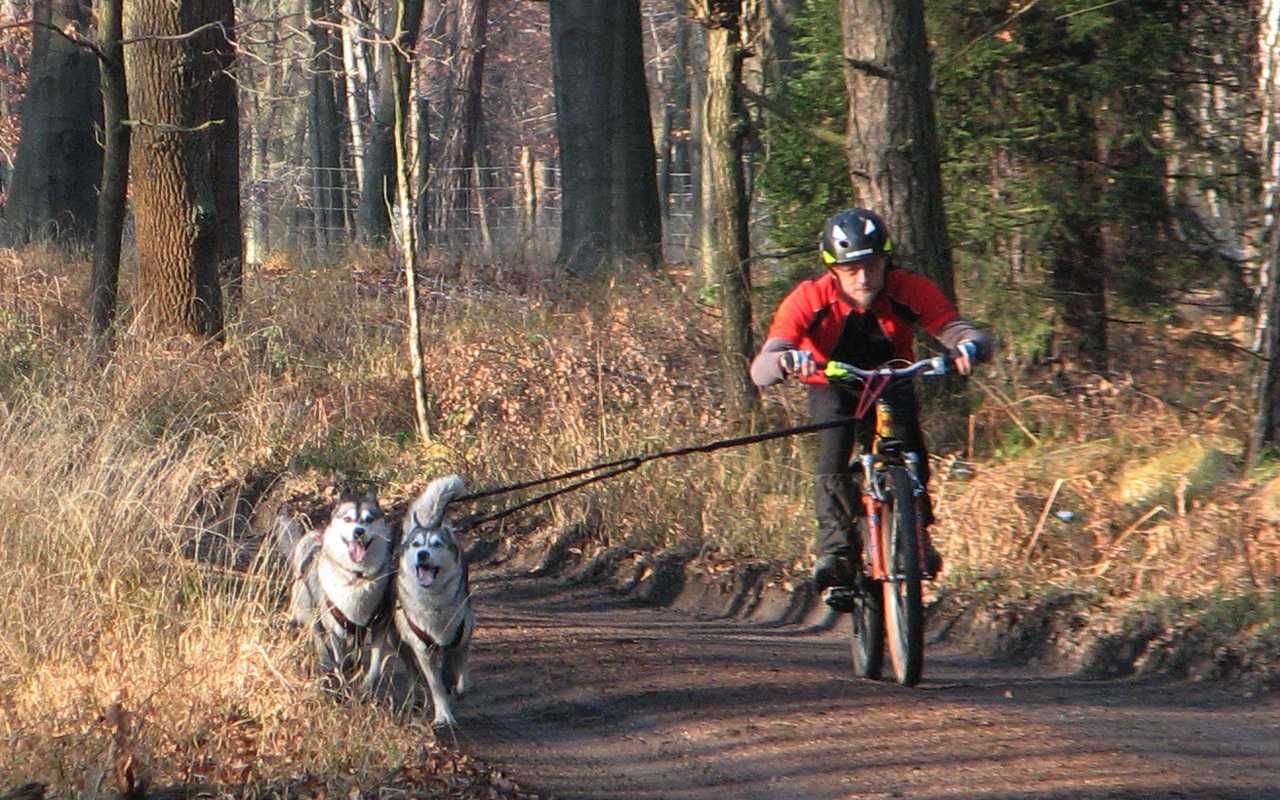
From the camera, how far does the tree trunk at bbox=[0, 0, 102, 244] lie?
22594 mm

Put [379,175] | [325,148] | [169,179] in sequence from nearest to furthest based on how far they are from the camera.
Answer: [169,179], [379,175], [325,148]

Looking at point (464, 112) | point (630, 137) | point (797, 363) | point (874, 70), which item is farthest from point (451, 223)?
point (797, 363)

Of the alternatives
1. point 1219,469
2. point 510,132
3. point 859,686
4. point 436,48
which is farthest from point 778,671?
point 510,132

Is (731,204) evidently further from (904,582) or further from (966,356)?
(904,582)

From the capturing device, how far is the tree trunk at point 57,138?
22594 millimetres

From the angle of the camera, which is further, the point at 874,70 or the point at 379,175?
the point at 379,175

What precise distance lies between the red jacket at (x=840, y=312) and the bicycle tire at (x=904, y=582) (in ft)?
2.11

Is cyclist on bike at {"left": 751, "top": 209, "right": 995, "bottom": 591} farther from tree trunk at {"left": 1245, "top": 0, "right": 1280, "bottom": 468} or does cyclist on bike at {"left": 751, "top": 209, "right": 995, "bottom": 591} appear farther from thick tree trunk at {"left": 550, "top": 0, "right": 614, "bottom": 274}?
thick tree trunk at {"left": 550, "top": 0, "right": 614, "bottom": 274}

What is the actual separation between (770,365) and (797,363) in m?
0.16

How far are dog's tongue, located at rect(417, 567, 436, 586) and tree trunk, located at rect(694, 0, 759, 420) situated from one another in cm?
563

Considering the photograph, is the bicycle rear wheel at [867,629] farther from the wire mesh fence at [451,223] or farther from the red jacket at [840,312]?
the wire mesh fence at [451,223]

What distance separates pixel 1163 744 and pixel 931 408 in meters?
4.63

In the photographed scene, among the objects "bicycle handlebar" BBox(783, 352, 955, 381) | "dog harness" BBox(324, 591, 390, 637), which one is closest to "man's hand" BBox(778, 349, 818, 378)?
"bicycle handlebar" BBox(783, 352, 955, 381)

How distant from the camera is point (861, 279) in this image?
778cm
